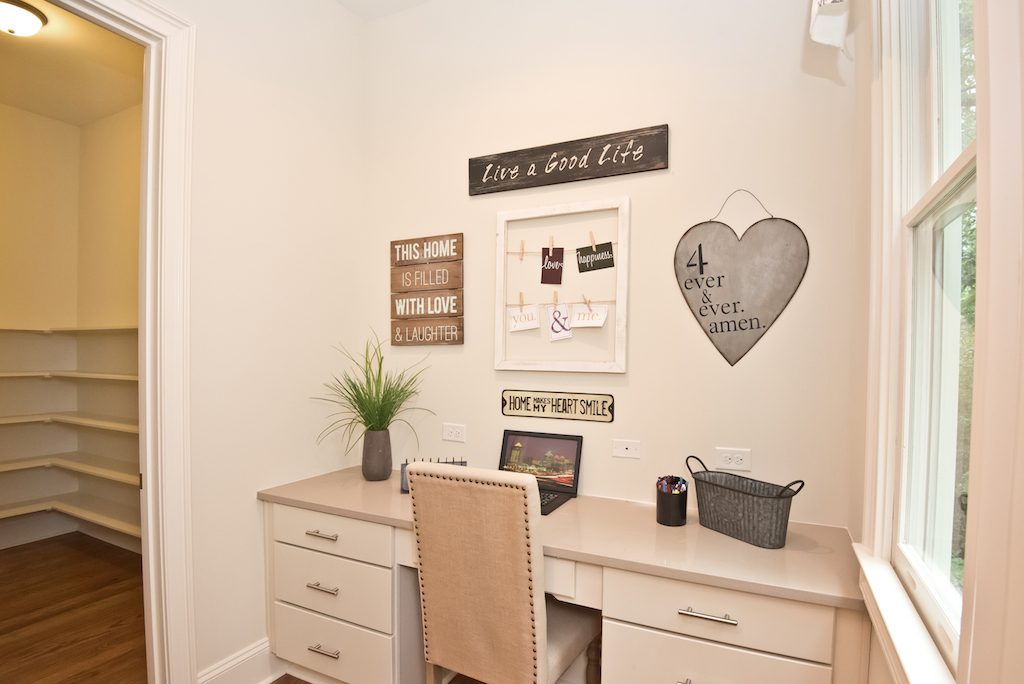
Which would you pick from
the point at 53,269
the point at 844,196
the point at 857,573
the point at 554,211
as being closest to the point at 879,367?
the point at 857,573

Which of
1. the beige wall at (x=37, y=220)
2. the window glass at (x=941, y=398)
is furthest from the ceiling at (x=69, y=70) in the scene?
the window glass at (x=941, y=398)

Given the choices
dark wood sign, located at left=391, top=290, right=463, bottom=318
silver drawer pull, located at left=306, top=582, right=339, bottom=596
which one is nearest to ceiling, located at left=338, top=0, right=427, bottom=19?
dark wood sign, located at left=391, top=290, right=463, bottom=318

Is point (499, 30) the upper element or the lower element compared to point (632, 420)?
upper

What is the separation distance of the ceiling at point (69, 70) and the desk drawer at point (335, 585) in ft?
7.68

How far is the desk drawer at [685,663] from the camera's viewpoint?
4.37ft

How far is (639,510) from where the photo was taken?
195cm

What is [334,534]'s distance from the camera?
1.99 m

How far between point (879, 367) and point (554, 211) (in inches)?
51.2

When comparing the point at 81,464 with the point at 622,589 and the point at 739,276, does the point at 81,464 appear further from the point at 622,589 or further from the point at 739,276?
the point at 739,276

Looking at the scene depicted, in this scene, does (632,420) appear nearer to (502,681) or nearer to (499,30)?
(502,681)

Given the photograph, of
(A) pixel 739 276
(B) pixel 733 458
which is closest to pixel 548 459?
(B) pixel 733 458

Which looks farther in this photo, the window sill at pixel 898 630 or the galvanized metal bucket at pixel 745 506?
the galvanized metal bucket at pixel 745 506

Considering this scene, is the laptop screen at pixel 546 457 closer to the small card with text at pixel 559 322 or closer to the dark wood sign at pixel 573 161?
the small card with text at pixel 559 322

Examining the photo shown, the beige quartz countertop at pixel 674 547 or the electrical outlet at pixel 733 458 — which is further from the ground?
the electrical outlet at pixel 733 458
